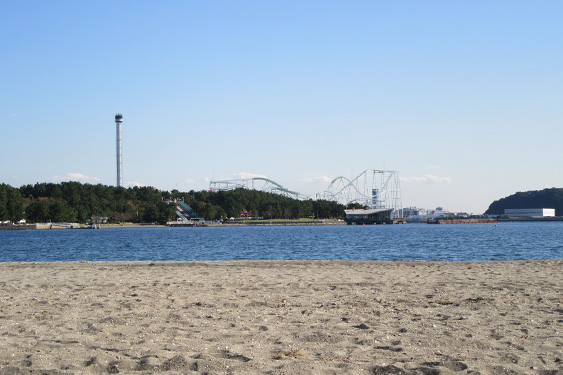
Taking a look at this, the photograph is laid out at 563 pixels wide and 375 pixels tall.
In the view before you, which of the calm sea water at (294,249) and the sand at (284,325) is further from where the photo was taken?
the calm sea water at (294,249)

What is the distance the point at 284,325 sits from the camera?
34.4ft

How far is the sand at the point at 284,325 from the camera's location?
789 centimetres

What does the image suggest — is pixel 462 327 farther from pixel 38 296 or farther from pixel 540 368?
pixel 38 296

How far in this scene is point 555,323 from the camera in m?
10.4

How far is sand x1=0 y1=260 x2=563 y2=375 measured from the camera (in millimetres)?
7895

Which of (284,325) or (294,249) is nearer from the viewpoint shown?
(284,325)

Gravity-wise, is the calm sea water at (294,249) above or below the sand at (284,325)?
below

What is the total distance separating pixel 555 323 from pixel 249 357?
6.02 m

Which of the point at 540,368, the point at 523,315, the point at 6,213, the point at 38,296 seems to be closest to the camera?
the point at 540,368

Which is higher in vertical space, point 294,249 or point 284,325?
point 284,325

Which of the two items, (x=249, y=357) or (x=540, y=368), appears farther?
(x=249, y=357)

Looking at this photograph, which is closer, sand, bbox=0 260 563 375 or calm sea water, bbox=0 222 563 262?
sand, bbox=0 260 563 375

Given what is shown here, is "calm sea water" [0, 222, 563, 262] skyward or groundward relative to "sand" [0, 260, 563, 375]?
groundward

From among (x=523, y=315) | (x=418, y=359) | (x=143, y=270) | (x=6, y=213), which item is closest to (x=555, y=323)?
(x=523, y=315)
